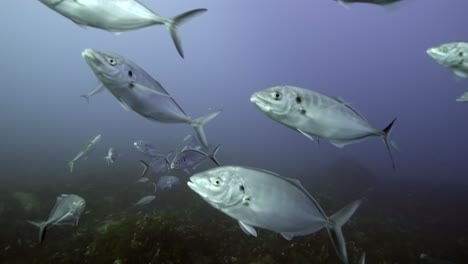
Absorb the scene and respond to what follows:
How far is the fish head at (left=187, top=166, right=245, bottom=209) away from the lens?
2.20 meters

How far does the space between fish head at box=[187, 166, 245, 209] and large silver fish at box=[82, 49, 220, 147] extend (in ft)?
2.04

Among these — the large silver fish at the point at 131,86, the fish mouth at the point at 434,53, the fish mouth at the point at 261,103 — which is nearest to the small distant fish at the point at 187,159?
the large silver fish at the point at 131,86

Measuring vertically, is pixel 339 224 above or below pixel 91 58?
below

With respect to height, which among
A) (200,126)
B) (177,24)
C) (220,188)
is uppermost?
(177,24)

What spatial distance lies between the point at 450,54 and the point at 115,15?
3.19 m

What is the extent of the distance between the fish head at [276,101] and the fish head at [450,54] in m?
1.92

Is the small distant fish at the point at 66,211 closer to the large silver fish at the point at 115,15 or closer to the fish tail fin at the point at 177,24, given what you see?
the large silver fish at the point at 115,15

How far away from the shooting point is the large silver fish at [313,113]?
2346 mm

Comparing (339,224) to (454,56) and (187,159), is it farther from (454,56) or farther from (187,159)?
(187,159)

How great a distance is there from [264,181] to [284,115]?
523mm

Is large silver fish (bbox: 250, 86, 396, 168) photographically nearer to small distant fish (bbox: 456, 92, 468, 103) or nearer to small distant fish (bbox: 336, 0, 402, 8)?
small distant fish (bbox: 336, 0, 402, 8)

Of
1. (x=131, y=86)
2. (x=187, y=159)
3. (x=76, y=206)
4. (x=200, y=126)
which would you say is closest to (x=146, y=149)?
(x=187, y=159)

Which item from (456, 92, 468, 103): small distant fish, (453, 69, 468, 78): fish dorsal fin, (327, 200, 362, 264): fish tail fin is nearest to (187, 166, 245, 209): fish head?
(327, 200, 362, 264): fish tail fin

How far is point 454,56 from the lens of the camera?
3129 millimetres
